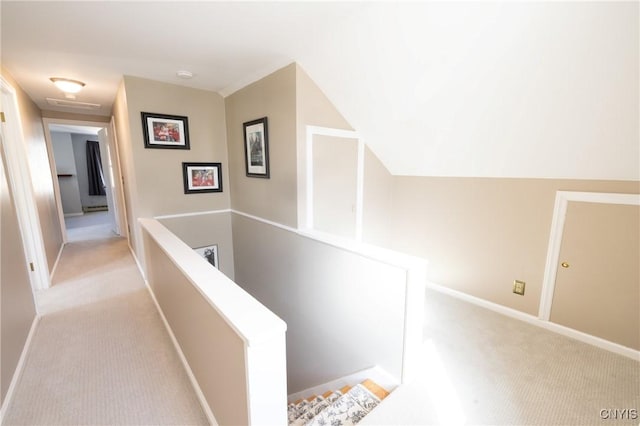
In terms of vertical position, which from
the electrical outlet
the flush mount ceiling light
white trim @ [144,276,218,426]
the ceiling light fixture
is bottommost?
white trim @ [144,276,218,426]

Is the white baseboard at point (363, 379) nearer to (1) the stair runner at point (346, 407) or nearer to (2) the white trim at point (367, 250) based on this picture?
(1) the stair runner at point (346, 407)

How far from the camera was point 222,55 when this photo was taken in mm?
2309

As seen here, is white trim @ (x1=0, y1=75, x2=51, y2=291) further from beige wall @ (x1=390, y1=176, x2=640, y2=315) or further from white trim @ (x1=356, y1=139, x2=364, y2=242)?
beige wall @ (x1=390, y1=176, x2=640, y2=315)

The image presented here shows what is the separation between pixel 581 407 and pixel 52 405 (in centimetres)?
299

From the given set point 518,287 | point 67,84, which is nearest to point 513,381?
point 518,287

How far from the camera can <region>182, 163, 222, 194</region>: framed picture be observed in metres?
3.22

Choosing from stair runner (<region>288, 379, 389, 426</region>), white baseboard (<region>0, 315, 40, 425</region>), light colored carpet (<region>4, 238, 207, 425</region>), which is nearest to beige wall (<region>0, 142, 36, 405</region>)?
white baseboard (<region>0, 315, 40, 425</region>)

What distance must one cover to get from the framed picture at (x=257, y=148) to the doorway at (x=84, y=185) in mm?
3265

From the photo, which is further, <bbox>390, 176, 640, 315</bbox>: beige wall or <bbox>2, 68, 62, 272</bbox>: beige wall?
<bbox>2, 68, 62, 272</bbox>: beige wall

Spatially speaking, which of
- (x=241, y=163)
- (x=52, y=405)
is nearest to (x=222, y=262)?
(x=241, y=163)

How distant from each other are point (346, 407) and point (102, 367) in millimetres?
1591

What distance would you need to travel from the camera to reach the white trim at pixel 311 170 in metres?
2.54

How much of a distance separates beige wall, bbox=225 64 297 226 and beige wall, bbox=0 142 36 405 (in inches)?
73.2

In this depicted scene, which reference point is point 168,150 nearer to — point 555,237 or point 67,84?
point 67,84
